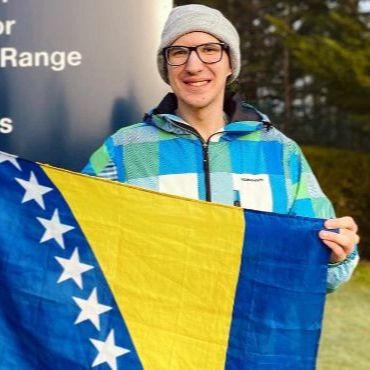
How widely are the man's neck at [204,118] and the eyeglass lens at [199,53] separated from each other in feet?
0.45

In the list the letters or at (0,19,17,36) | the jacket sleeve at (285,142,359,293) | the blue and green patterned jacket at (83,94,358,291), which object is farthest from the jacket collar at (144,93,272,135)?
Result: the letters or at (0,19,17,36)

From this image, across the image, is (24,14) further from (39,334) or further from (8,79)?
(39,334)

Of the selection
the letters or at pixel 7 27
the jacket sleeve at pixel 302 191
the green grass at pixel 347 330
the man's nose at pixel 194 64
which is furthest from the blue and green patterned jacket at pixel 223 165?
the green grass at pixel 347 330

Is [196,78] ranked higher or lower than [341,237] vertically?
higher

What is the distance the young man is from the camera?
2467 mm

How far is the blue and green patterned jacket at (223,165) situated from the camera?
99.4 inches

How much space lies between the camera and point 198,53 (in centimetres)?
247

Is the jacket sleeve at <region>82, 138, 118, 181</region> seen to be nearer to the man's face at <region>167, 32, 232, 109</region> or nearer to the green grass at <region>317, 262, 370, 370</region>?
the man's face at <region>167, 32, 232, 109</region>

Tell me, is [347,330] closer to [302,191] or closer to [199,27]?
[302,191]

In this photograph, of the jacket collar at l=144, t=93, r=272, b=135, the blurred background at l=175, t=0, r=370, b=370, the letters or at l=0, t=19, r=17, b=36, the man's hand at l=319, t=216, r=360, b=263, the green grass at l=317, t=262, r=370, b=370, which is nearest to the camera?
the man's hand at l=319, t=216, r=360, b=263

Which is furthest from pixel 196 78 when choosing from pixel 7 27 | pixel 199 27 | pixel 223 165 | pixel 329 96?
pixel 329 96

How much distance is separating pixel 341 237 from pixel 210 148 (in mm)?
465

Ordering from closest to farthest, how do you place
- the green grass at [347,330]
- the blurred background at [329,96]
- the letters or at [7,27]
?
the letters or at [7,27] → the green grass at [347,330] → the blurred background at [329,96]

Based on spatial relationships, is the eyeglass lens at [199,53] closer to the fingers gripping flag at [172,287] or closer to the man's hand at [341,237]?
the fingers gripping flag at [172,287]
